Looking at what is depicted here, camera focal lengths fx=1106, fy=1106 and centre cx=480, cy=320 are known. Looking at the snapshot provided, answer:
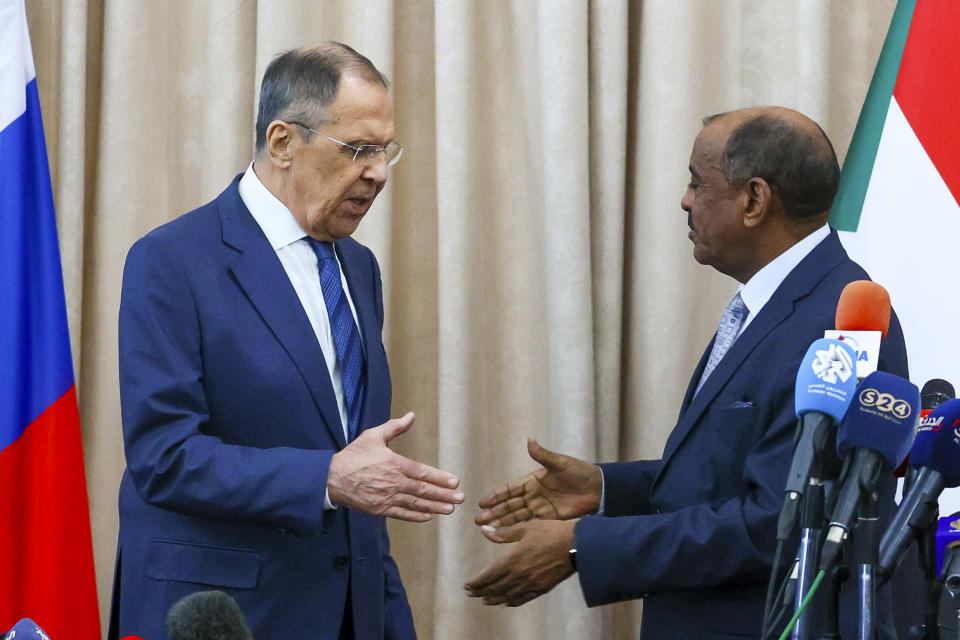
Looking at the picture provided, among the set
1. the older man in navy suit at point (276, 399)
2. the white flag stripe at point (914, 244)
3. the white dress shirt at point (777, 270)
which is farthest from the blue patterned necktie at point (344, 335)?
the white flag stripe at point (914, 244)

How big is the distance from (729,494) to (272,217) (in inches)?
46.1

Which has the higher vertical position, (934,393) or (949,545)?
(934,393)

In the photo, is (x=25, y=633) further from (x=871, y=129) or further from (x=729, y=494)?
(x=871, y=129)

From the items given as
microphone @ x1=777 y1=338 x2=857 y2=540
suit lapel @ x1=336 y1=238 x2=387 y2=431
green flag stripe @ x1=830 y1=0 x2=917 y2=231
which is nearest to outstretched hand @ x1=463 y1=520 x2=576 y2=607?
suit lapel @ x1=336 y1=238 x2=387 y2=431

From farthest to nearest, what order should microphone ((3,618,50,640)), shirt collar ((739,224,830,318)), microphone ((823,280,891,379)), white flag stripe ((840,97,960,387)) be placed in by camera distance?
white flag stripe ((840,97,960,387)), shirt collar ((739,224,830,318)), microphone ((823,280,891,379)), microphone ((3,618,50,640))

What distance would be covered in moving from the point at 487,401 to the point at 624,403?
45 centimetres

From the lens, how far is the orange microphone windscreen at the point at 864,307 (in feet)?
5.41

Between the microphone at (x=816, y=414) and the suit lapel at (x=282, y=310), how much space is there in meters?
1.07

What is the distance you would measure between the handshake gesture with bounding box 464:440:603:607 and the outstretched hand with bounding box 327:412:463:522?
0.42 meters

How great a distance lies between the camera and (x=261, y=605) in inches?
87.4

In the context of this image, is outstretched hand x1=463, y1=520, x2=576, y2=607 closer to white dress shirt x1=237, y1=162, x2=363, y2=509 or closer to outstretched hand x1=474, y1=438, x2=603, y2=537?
→ outstretched hand x1=474, y1=438, x2=603, y2=537

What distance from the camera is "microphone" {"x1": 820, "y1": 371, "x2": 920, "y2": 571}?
1.47 meters

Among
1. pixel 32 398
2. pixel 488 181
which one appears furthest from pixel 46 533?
pixel 488 181

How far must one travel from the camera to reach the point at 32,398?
3.17 meters
